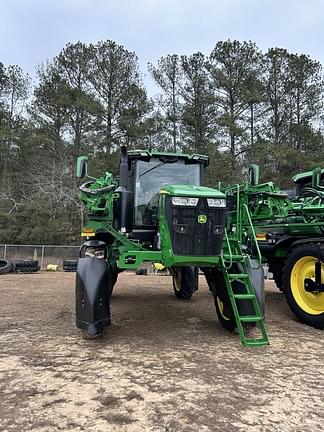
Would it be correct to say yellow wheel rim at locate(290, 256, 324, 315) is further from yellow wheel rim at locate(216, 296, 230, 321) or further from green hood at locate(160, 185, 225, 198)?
green hood at locate(160, 185, 225, 198)

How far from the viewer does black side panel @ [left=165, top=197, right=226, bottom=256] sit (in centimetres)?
516

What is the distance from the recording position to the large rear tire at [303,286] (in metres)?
6.22

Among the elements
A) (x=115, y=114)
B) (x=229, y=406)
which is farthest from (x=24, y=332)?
(x=115, y=114)

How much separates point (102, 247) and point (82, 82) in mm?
23289

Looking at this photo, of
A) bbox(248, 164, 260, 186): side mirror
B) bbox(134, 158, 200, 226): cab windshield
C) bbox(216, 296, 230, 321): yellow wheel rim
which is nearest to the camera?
bbox(216, 296, 230, 321): yellow wheel rim

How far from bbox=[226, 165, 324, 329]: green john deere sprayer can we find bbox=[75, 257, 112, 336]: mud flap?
7.50ft

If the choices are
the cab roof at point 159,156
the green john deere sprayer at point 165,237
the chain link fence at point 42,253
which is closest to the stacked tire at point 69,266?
the chain link fence at point 42,253

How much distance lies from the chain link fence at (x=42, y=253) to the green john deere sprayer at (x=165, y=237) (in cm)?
1309

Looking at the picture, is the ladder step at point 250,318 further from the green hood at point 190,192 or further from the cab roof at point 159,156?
the cab roof at point 159,156

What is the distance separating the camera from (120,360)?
4.61 meters

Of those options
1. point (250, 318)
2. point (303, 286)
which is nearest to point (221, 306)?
point (250, 318)

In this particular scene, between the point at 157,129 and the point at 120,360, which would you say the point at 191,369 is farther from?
the point at 157,129

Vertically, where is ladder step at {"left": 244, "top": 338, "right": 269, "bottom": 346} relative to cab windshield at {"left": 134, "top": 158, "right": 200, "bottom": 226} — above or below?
below

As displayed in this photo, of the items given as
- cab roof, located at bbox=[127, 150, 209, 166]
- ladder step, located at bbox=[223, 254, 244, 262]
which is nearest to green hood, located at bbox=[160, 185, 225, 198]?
ladder step, located at bbox=[223, 254, 244, 262]
